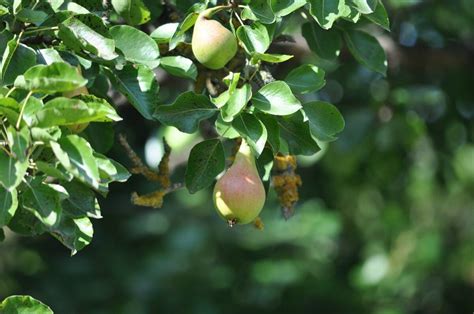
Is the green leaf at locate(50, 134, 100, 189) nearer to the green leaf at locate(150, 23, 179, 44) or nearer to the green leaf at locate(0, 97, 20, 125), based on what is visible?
the green leaf at locate(0, 97, 20, 125)

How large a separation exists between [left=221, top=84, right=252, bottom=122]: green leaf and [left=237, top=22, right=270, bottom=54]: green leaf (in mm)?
53

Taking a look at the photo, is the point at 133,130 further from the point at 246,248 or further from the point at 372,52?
the point at 372,52

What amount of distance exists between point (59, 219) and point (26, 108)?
0.39 ft

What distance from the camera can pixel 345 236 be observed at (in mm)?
3729

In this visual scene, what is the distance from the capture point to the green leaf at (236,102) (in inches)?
46.1

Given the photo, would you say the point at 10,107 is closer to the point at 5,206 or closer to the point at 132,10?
the point at 5,206

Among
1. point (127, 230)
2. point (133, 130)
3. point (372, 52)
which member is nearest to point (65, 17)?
point (372, 52)

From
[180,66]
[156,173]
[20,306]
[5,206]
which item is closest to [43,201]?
[5,206]

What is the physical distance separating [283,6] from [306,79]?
0.09 m

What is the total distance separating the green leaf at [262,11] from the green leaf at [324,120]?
0.11 m

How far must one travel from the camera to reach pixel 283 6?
1.23 meters

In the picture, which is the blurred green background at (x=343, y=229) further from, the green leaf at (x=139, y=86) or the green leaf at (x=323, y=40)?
the green leaf at (x=139, y=86)

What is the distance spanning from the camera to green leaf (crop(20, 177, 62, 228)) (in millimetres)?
1089

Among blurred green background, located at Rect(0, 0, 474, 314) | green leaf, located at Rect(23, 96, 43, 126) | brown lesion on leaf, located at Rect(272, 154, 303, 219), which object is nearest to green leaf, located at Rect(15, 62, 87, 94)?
green leaf, located at Rect(23, 96, 43, 126)
